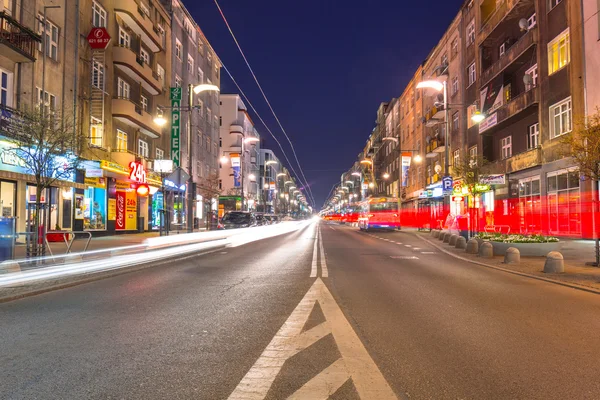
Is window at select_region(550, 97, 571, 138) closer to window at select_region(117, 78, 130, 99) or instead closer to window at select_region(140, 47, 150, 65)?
window at select_region(117, 78, 130, 99)

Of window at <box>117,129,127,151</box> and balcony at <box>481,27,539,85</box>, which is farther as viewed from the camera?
window at <box>117,129,127,151</box>

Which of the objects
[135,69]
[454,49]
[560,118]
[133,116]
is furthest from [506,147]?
[135,69]

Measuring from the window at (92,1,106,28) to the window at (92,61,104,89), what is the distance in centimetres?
233

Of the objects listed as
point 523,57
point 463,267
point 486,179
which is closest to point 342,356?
point 463,267

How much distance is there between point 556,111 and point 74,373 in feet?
84.8

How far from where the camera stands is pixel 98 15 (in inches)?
1072

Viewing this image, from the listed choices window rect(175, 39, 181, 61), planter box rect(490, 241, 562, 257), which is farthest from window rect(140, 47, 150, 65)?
planter box rect(490, 241, 562, 257)

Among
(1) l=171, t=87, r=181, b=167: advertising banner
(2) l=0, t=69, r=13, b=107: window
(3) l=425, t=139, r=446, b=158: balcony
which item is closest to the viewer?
(2) l=0, t=69, r=13, b=107: window

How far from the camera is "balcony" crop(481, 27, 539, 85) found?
25953 mm

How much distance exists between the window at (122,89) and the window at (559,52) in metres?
24.8

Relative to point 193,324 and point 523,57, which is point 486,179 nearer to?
point 523,57

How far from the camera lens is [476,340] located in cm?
530

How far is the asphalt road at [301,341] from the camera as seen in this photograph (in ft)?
12.6

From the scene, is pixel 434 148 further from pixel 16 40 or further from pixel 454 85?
pixel 16 40
